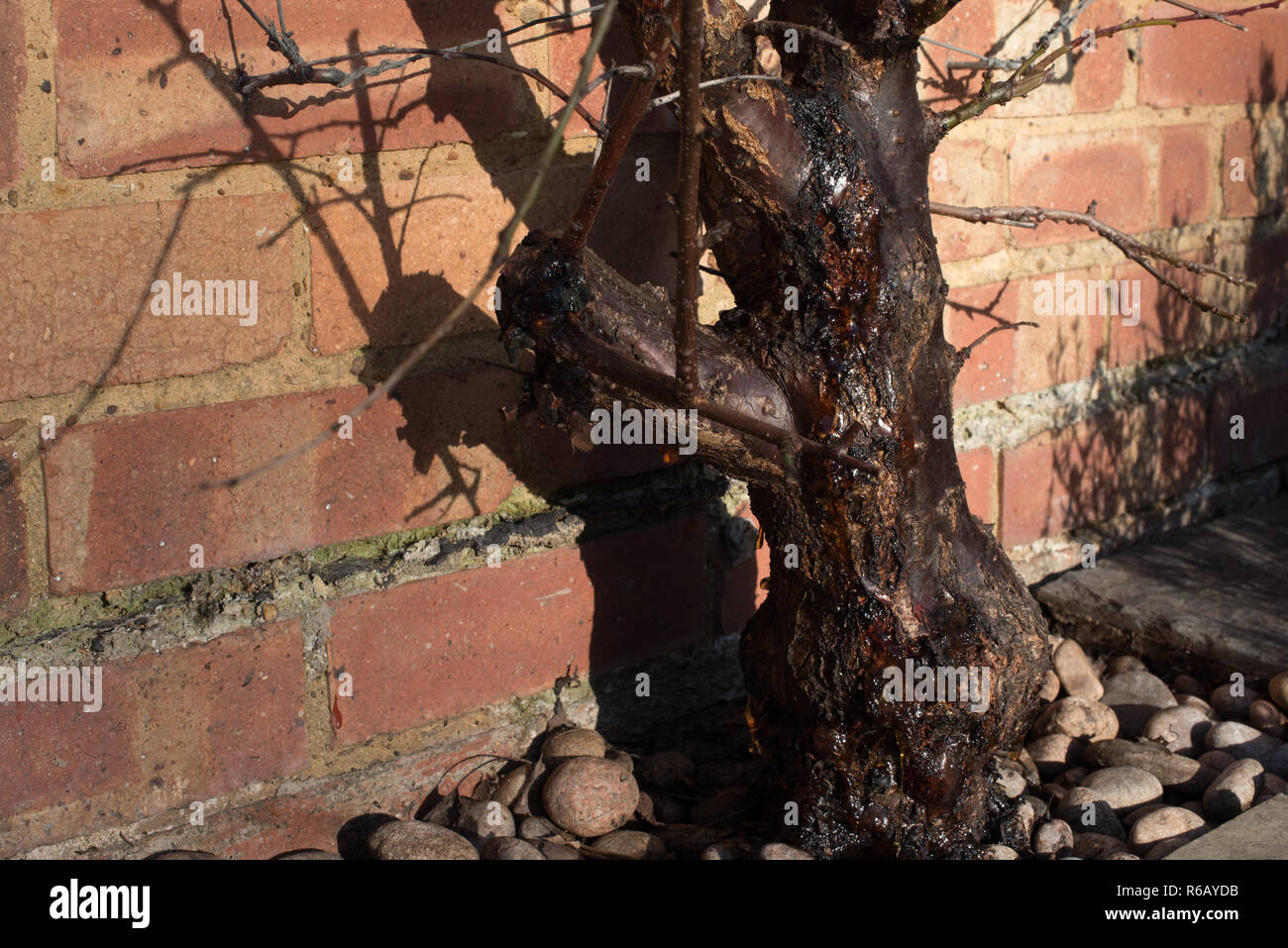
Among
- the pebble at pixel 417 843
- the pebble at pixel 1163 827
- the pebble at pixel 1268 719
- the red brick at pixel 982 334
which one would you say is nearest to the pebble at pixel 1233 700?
the pebble at pixel 1268 719

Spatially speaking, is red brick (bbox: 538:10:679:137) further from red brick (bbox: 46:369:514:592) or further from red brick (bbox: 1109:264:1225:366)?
red brick (bbox: 1109:264:1225:366)

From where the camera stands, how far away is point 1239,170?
8.67 ft

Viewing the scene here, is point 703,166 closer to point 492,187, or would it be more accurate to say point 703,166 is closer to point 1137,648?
point 492,187

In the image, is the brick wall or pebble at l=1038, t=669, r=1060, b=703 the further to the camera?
pebble at l=1038, t=669, r=1060, b=703

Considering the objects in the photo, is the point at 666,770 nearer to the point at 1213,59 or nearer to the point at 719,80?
the point at 719,80

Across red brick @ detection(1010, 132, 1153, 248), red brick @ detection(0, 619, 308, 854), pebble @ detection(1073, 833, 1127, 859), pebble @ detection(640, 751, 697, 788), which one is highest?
red brick @ detection(1010, 132, 1153, 248)

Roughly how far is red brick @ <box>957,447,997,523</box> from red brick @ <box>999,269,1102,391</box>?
0.55 feet

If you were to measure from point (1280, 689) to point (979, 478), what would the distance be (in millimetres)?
606

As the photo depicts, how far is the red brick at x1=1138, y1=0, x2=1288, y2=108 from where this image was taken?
94.4 inches

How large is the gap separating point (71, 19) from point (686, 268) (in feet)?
2.60

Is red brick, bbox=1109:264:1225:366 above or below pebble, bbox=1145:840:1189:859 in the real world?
above

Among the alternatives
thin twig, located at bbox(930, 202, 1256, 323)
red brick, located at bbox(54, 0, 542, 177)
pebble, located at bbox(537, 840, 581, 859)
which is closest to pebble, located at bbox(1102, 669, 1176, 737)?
thin twig, located at bbox(930, 202, 1256, 323)

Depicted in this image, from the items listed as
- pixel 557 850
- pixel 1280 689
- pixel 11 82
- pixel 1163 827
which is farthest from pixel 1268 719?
pixel 11 82

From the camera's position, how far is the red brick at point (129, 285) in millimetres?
1354
